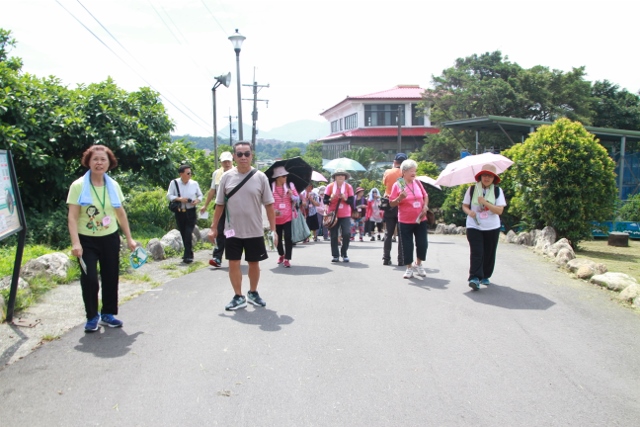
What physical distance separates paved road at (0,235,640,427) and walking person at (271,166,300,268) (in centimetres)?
204

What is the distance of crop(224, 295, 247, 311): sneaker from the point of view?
6.72 meters

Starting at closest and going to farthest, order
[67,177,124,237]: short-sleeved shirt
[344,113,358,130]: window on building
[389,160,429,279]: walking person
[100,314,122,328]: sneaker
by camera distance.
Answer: [67,177,124,237]: short-sleeved shirt → [100,314,122,328]: sneaker → [389,160,429,279]: walking person → [344,113,358,130]: window on building

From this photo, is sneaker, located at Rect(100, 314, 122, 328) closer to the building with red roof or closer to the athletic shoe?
the athletic shoe

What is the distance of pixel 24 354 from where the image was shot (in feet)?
16.8

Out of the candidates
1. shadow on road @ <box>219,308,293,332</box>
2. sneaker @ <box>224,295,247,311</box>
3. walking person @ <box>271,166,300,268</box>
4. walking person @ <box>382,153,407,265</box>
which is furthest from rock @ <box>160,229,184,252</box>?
shadow on road @ <box>219,308,293,332</box>

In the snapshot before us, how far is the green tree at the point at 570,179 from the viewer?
517 inches

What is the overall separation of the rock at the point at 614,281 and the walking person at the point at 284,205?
4.75m

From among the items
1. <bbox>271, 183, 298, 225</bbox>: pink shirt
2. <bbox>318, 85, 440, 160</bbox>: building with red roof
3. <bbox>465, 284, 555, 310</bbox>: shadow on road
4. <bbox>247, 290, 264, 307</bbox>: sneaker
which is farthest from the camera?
<bbox>318, 85, 440, 160</bbox>: building with red roof

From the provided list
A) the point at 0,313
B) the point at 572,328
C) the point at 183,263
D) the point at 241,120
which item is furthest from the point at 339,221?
the point at 241,120

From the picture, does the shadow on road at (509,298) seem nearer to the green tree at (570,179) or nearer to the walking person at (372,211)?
the green tree at (570,179)

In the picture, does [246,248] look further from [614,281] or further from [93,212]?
[614,281]

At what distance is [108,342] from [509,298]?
16.1 feet

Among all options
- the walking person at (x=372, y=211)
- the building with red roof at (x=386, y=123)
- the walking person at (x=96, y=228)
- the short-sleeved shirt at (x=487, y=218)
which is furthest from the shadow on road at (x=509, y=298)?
the building with red roof at (x=386, y=123)

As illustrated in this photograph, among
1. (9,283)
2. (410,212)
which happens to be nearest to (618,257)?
(410,212)
